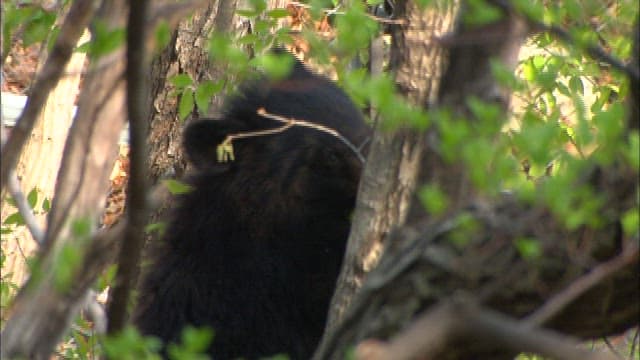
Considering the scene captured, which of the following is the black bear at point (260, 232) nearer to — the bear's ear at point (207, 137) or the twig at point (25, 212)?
the bear's ear at point (207, 137)

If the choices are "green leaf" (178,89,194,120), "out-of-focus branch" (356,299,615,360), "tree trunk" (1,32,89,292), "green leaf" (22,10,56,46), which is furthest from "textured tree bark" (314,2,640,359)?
"tree trunk" (1,32,89,292)

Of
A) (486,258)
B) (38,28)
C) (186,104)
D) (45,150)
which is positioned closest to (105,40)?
(486,258)

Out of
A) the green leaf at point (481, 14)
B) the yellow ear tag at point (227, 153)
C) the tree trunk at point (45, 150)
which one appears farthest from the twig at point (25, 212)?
the tree trunk at point (45, 150)

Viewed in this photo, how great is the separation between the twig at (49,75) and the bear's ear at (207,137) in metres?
2.18

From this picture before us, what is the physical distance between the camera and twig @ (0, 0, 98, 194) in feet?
7.54

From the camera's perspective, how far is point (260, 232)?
4668 mm

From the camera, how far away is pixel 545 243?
7.94 ft

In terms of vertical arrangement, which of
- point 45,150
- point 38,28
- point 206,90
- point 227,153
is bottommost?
point 45,150

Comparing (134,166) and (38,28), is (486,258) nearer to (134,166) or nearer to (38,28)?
(134,166)

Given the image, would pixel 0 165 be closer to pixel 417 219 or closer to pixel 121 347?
pixel 121 347

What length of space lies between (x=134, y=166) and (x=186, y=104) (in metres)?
3.05

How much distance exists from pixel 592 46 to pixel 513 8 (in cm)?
17

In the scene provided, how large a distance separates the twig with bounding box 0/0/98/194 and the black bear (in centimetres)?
211

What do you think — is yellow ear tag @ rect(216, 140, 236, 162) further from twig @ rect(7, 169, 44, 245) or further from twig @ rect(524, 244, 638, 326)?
twig @ rect(524, 244, 638, 326)
